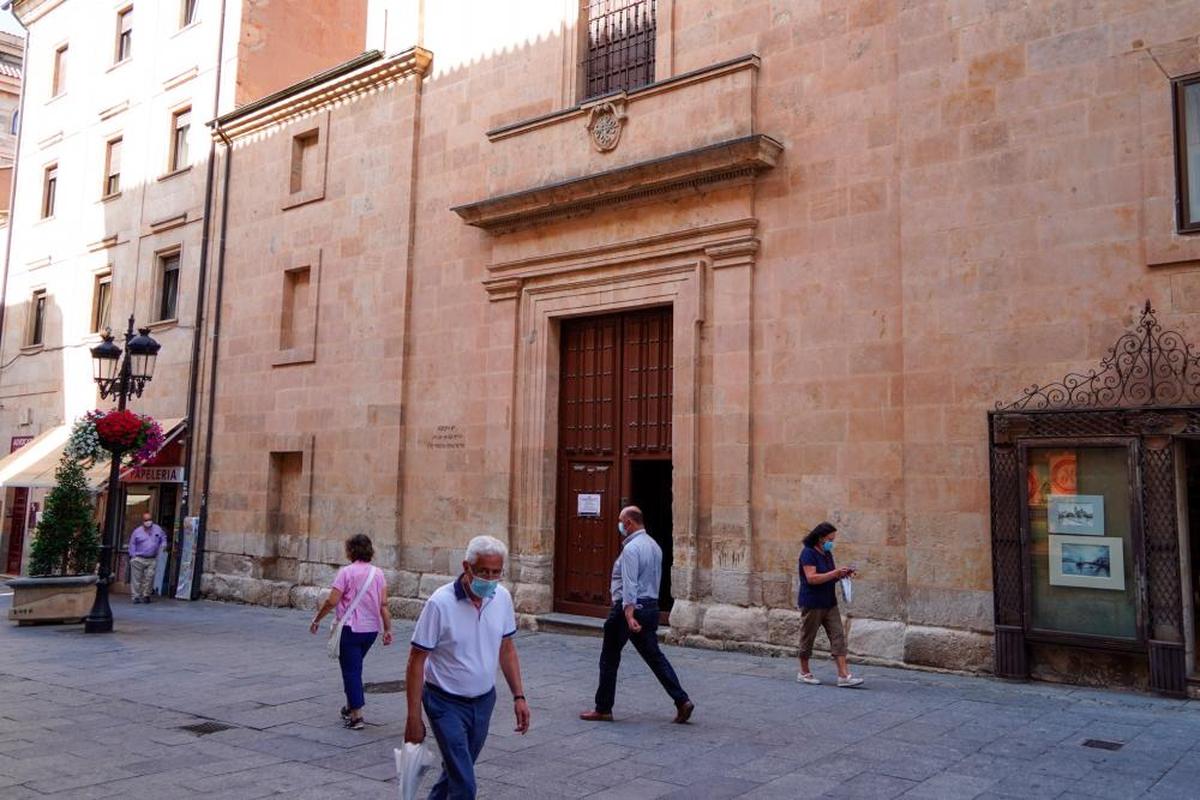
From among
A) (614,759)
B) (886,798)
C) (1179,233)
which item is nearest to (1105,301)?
(1179,233)

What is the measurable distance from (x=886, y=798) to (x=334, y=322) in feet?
43.9

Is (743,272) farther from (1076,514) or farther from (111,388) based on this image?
(111,388)

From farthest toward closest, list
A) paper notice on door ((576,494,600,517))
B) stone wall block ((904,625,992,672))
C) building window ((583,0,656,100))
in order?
building window ((583,0,656,100)), paper notice on door ((576,494,600,517)), stone wall block ((904,625,992,672))

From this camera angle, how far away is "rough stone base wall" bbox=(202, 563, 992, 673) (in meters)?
9.52

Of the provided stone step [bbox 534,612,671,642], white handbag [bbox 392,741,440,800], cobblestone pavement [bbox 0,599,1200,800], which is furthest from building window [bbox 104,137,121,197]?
white handbag [bbox 392,741,440,800]

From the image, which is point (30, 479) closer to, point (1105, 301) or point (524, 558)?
point (524, 558)

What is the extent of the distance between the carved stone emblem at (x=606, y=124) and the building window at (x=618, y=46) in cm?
39

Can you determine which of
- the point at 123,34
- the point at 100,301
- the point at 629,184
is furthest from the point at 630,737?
the point at 123,34

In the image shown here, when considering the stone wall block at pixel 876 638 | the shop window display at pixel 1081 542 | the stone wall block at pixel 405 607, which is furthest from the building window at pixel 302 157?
the shop window display at pixel 1081 542

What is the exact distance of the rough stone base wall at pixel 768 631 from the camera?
31.2 feet

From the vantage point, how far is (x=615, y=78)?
13.7 m

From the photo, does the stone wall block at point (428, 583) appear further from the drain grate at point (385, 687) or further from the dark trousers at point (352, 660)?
the dark trousers at point (352, 660)

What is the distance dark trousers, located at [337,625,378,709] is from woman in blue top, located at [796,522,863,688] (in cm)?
401

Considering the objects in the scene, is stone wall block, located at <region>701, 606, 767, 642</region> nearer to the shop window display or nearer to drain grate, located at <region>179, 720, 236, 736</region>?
the shop window display
